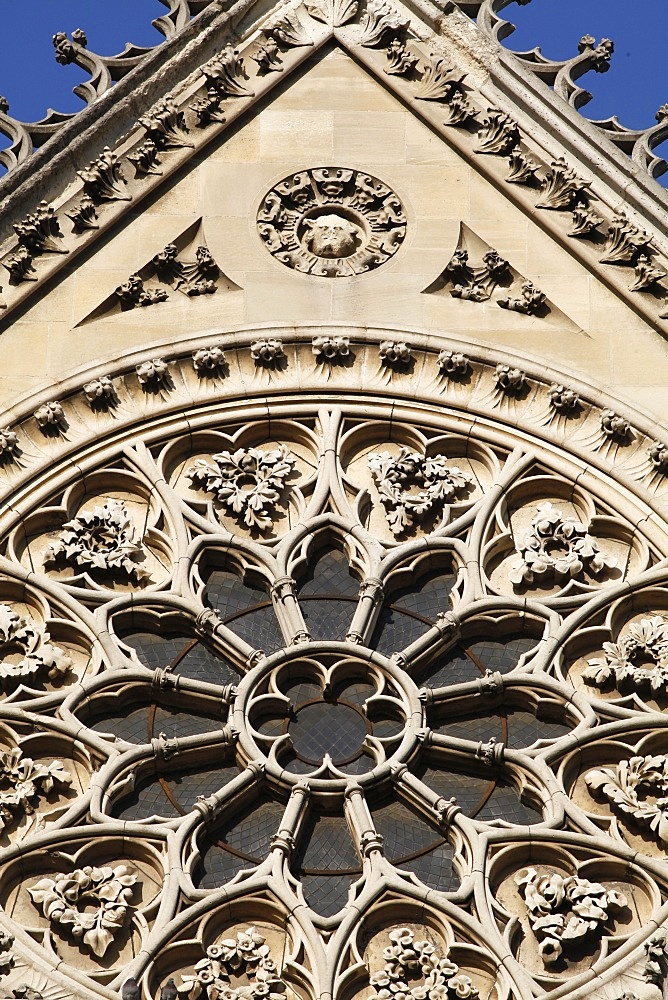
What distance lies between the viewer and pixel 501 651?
69.3 ft

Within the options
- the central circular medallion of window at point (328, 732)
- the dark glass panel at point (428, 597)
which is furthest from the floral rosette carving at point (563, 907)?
the dark glass panel at point (428, 597)

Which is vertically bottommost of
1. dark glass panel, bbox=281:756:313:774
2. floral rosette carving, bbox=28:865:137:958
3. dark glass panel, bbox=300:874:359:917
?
floral rosette carving, bbox=28:865:137:958

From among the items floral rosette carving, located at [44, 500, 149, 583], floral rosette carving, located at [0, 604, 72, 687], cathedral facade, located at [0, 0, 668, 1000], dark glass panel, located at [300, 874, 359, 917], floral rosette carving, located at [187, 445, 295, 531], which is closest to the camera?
cathedral facade, located at [0, 0, 668, 1000]

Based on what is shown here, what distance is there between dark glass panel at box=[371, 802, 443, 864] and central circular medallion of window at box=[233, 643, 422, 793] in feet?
1.11

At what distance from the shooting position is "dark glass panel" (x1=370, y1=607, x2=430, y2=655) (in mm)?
21125

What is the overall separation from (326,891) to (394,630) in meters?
2.42

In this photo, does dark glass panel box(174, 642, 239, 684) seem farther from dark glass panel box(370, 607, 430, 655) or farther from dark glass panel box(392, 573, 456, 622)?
dark glass panel box(392, 573, 456, 622)

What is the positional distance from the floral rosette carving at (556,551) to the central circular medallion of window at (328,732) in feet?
5.81

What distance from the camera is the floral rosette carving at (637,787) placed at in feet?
65.0

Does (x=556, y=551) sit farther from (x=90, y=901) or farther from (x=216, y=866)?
(x=90, y=901)

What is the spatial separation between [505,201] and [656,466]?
324cm

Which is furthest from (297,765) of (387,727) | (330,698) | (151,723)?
(151,723)

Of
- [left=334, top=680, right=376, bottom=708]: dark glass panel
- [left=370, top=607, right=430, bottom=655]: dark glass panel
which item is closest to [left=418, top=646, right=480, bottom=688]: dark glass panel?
[left=370, top=607, right=430, bottom=655]: dark glass panel

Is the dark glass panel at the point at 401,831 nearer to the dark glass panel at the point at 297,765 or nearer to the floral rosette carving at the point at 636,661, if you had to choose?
the dark glass panel at the point at 297,765
